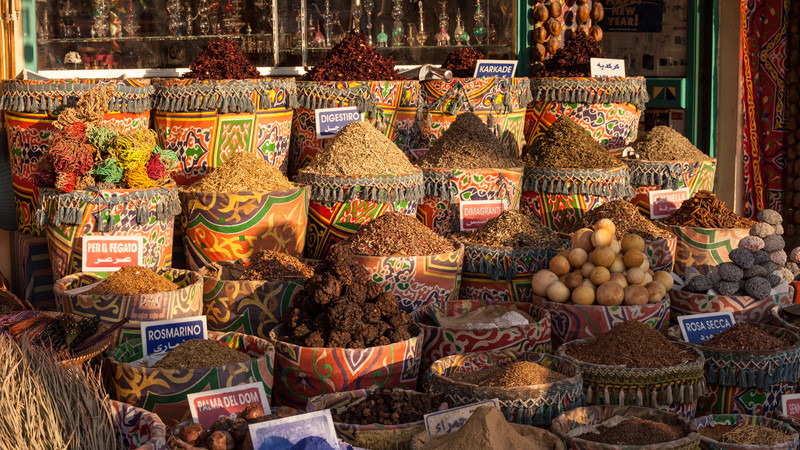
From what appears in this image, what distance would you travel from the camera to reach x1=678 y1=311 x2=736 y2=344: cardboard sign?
2916 mm

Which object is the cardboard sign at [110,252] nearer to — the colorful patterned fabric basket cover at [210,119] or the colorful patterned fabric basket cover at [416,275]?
the colorful patterned fabric basket cover at [210,119]

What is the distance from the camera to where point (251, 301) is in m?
2.88

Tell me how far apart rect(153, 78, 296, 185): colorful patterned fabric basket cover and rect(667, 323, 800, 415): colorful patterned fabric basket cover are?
1872mm

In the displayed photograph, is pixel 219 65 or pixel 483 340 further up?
pixel 219 65

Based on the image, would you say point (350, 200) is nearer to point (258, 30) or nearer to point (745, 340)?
point (745, 340)

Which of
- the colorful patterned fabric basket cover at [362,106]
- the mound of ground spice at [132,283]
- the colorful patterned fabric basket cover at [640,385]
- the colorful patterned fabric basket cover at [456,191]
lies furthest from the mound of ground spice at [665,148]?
the mound of ground spice at [132,283]

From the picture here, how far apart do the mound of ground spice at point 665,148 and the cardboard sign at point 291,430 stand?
100 inches

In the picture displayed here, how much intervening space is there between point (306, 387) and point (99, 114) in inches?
54.1

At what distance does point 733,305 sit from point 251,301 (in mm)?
1714

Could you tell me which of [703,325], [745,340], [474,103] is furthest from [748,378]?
[474,103]

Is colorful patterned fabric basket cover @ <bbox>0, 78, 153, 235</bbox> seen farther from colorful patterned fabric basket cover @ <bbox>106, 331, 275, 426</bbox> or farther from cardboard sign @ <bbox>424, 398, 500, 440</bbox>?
cardboard sign @ <bbox>424, 398, 500, 440</bbox>

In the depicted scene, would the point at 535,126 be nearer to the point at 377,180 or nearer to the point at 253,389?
the point at 377,180

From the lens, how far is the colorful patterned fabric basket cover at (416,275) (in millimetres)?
2898

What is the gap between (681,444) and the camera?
2104 mm
